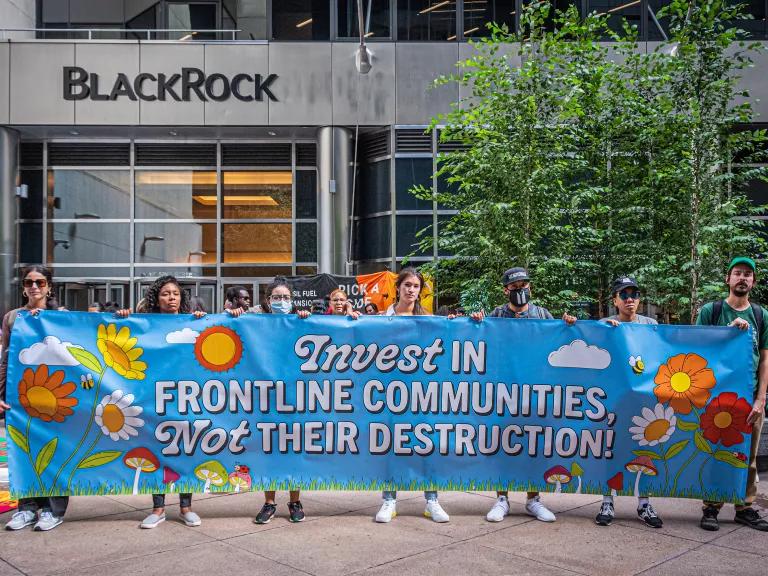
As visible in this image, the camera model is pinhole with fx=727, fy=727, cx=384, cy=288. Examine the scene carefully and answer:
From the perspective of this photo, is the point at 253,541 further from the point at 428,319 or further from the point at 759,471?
the point at 759,471

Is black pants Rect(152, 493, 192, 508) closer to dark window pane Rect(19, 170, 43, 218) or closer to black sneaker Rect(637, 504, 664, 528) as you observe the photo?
black sneaker Rect(637, 504, 664, 528)

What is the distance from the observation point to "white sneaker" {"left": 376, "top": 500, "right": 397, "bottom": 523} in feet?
18.7

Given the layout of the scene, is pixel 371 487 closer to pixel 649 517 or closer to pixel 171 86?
pixel 649 517

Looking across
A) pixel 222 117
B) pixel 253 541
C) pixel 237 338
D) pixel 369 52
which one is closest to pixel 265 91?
pixel 222 117

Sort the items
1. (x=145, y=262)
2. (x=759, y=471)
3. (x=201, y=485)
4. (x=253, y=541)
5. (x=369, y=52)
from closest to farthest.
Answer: (x=253, y=541)
(x=201, y=485)
(x=759, y=471)
(x=369, y=52)
(x=145, y=262)

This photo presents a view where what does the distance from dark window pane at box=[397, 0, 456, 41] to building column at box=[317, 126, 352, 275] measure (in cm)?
272

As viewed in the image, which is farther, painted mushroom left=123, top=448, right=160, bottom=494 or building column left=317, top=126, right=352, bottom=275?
building column left=317, top=126, right=352, bottom=275

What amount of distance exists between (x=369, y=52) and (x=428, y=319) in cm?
1193

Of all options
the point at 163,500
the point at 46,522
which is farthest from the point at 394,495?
the point at 46,522

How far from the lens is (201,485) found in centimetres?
567

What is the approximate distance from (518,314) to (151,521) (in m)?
3.35

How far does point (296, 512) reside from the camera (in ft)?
18.8

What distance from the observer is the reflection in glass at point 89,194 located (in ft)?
59.7

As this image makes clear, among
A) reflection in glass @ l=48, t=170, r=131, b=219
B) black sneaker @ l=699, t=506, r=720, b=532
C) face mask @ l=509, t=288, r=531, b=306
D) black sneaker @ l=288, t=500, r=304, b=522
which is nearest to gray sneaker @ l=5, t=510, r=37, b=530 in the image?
black sneaker @ l=288, t=500, r=304, b=522
